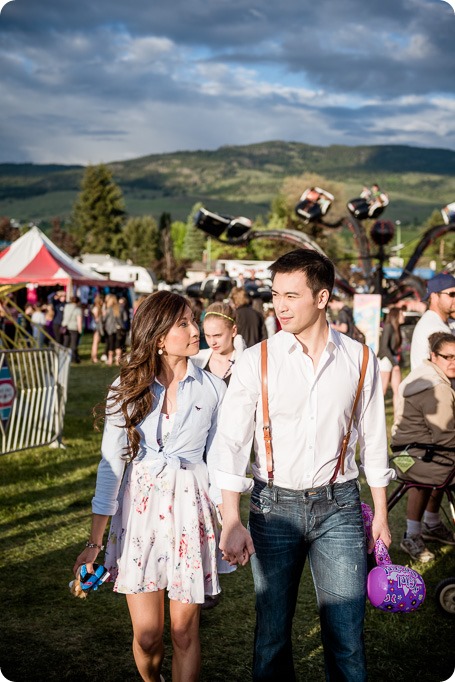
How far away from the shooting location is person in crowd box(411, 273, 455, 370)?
18.9 ft

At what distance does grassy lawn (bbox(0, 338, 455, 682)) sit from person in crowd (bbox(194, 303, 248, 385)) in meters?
1.54

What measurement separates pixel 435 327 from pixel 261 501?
3.51 metres

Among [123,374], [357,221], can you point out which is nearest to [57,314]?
[357,221]

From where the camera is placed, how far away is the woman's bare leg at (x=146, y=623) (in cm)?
302

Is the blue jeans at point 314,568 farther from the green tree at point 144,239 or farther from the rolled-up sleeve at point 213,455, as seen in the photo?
the green tree at point 144,239

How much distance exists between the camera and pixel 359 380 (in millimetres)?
2840

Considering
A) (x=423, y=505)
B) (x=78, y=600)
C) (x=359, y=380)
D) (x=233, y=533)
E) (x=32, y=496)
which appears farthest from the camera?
(x=32, y=496)

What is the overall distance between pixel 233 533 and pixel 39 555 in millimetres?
3479

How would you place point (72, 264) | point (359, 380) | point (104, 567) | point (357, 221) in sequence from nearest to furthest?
point (359, 380), point (104, 567), point (357, 221), point (72, 264)

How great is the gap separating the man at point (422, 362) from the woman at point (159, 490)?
2.44 metres

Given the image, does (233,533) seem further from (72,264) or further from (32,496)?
(72,264)

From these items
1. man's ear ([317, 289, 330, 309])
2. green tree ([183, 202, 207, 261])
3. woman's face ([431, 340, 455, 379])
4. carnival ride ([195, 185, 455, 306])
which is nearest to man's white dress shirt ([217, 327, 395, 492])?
man's ear ([317, 289, 330, 309])

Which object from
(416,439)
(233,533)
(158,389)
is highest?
(158,389)

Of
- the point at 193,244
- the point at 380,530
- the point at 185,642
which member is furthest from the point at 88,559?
the point at 193,244
